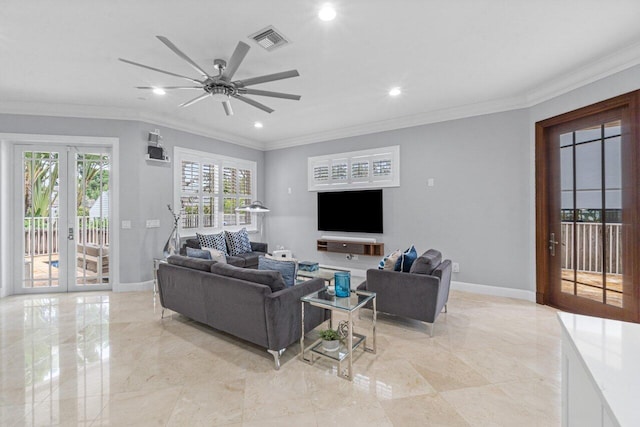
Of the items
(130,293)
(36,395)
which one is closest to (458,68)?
(36,395)

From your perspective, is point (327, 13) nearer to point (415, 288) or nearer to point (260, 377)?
point (415, 288)

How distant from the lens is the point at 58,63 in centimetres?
306

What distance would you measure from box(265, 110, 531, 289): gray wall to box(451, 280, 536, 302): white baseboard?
0.08 metres

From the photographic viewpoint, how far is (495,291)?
168 inches

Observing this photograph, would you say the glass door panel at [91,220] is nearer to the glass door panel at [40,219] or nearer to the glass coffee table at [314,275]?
the glass door panel at [40,219]

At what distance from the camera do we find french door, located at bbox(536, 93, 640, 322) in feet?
9.79

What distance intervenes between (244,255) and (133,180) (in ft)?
7.19

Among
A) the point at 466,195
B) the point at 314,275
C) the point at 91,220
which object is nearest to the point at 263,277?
the point at 314,275

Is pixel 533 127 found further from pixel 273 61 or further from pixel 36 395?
pixel 36 395

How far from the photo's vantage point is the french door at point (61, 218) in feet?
14.6

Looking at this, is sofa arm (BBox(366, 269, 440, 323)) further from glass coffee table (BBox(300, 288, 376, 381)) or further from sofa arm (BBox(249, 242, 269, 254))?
sofa arm (BBox(249, 242, 269, 254))

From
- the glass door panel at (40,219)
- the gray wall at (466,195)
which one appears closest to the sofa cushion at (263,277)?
the gray wall at (466,195)

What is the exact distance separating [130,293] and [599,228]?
20.8 ft

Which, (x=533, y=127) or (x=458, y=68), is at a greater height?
(x=458, y=68)
